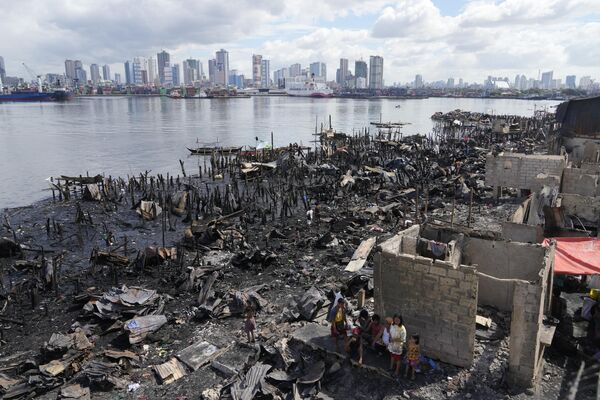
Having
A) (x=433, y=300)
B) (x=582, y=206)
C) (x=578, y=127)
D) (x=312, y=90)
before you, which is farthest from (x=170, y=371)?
(x=312, y=90)

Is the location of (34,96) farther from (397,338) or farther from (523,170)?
(397,338)

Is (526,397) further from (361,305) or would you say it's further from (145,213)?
(145,213)

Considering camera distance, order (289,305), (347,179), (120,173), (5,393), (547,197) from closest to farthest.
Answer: (5,393), (289,305), (547,197), (347,179), (120,173)

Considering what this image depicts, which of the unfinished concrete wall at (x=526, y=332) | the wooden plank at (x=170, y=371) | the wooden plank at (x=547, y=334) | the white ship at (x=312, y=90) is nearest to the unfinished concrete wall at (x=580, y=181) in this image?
the wooden plank at (x=547, y=334)

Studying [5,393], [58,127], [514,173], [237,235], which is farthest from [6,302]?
[58,127]

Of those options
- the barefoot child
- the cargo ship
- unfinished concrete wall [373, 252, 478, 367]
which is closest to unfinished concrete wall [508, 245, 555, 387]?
unfinished concrete wall [373, 252, 478, 367]
